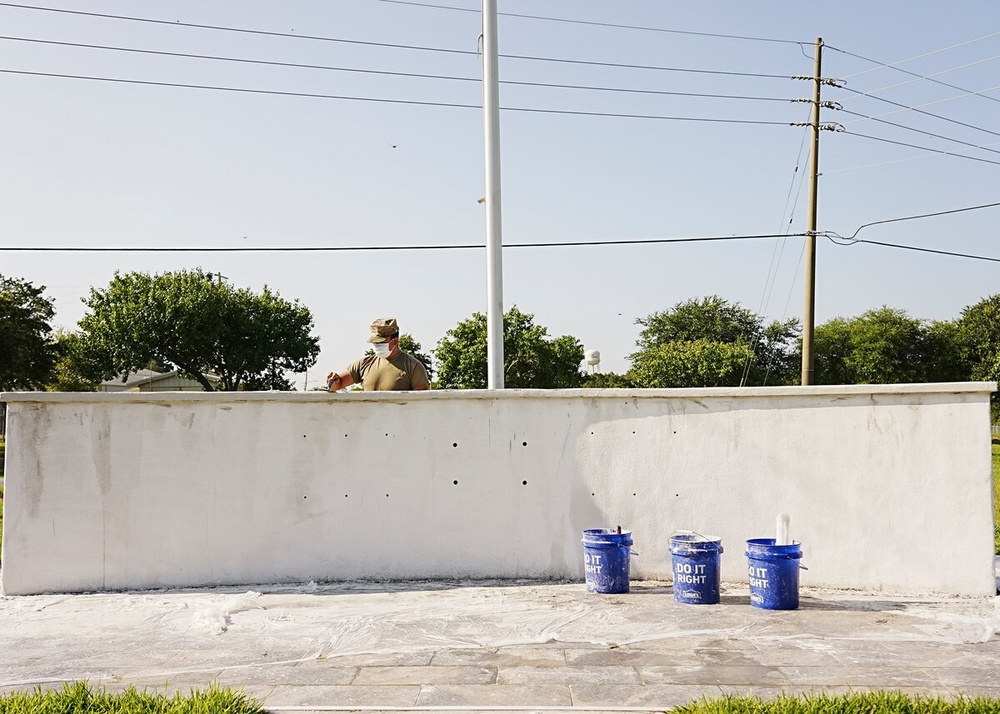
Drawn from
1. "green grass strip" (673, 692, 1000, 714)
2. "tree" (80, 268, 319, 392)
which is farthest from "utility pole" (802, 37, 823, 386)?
"tree" (80, 268, 319, 392)

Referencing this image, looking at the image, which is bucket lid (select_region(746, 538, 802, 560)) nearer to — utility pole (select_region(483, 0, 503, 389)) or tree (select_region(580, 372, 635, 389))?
utility pole (select_region(483, 0, 503, 389))

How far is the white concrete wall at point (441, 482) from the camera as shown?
25.8 ft

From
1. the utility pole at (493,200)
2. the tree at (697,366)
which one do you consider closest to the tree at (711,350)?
the tree at (697,366)

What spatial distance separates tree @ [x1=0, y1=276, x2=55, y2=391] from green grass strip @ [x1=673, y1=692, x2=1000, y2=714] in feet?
114

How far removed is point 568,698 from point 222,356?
44.3 metres

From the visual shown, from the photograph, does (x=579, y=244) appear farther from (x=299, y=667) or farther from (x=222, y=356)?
(x=222, y=356)

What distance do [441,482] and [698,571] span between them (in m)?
2.53

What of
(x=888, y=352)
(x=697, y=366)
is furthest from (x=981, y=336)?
(x=697, y=366)

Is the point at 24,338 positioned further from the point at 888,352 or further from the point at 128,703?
the point at 888,352

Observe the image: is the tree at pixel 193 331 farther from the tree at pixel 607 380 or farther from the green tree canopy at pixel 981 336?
the green tree canopy at pixel 981 336

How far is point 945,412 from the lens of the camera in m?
7.67

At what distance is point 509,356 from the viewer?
154 ft

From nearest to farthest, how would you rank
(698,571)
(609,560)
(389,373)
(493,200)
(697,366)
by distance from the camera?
(698,571) → (609,560) → (389,373) → (493,200) → (697,366)

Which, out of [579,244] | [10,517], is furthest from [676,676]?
[579,244]
